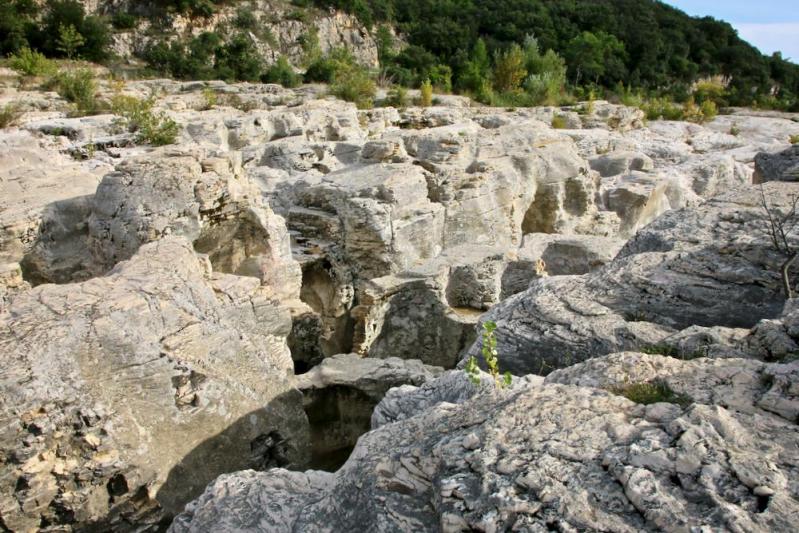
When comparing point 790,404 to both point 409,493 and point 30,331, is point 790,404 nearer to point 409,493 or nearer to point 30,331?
point 409,493

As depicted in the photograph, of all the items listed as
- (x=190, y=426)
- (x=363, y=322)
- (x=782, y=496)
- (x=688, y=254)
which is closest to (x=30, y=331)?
(x=190, y=426)

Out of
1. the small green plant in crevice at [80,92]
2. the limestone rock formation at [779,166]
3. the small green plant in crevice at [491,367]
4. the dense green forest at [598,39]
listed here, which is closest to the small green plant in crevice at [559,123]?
the limestone rock formation at [779,166]

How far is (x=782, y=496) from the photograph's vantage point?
2.02 metres

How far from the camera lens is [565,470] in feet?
7.57

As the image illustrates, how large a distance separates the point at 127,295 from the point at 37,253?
2.84 metres

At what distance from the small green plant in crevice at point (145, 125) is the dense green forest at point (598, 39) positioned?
2218cm

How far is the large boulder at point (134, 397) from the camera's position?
3.58 m

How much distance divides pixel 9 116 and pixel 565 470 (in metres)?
12.5

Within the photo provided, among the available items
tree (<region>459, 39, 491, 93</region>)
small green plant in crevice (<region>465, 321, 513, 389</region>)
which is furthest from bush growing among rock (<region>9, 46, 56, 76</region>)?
small green plant in crevice (<region>465, 321, 513, 389</region>)

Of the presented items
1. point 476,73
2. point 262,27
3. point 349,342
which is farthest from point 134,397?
point 262,27

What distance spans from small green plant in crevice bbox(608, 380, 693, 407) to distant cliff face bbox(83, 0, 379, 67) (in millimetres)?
31431

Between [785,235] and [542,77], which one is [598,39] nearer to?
[542,77]

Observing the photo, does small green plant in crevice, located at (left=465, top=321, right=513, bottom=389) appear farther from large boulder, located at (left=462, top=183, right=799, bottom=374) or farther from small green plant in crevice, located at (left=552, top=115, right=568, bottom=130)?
small green plant in crevice, located at (left=552, top=115, right=568, bottom=130)

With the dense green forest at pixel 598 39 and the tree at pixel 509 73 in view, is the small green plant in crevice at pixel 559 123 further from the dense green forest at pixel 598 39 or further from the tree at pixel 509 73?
the dense green forest at pixel 598 39
